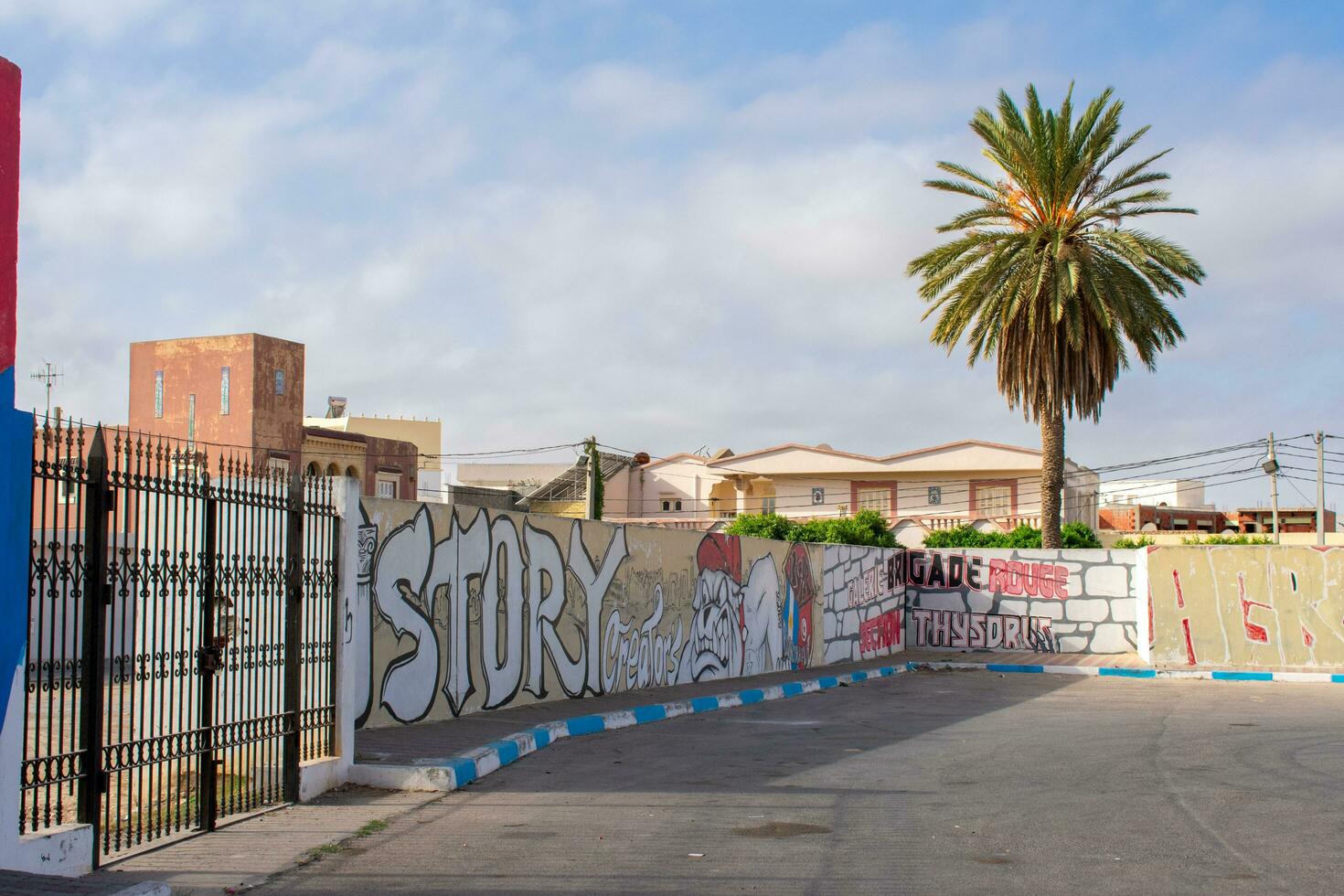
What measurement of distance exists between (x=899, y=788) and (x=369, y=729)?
5.13 m

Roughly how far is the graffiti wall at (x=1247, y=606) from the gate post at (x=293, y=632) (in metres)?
22.9

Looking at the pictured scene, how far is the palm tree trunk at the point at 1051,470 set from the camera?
3025 centimetres

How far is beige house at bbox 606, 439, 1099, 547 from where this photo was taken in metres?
58.4

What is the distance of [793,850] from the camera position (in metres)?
7.35

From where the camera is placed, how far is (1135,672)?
2631 centimetres

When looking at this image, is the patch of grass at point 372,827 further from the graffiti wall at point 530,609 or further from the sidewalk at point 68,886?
the sidewalk at point 68,886

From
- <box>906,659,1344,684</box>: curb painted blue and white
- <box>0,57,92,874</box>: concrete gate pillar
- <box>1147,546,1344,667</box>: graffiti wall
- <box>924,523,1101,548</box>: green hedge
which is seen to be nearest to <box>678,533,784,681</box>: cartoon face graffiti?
<box>906,659,1344,684</box>: curb painted blue and white

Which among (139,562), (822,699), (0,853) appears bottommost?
(822,699)

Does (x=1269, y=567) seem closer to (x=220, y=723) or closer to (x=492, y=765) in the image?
(x=492, y=765)

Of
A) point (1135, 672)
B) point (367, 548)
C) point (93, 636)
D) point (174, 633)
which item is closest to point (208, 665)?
point (174, 633)

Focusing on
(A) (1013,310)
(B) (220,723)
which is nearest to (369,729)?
(B) (220,723)

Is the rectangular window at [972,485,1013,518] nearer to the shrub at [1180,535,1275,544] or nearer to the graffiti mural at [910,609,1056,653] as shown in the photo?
the shrub at [1180,535,1275,544]

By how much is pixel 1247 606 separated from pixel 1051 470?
558cm

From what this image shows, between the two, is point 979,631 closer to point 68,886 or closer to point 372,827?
point 372,827
